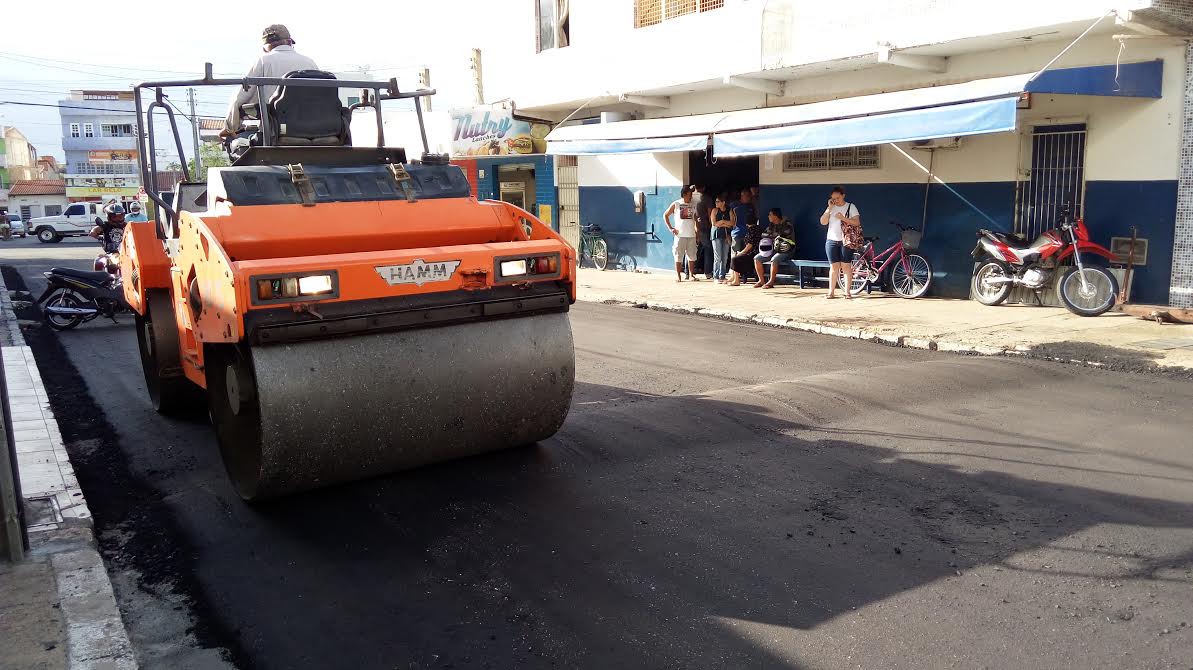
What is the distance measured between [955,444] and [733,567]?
8.51ft

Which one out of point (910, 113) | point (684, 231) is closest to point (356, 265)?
point (910, 113)

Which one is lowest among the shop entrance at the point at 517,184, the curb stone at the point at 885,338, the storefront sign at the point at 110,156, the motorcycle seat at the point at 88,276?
the curb stone at the point at 885,338

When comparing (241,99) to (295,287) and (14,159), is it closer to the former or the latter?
(295,287)

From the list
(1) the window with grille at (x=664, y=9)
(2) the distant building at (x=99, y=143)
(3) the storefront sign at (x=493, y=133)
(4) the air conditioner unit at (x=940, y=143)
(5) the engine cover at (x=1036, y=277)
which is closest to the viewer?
(5) the engine cover at (x=1036, y=277)

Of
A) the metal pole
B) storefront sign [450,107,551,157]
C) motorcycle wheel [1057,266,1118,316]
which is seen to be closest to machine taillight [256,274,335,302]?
the metal pole

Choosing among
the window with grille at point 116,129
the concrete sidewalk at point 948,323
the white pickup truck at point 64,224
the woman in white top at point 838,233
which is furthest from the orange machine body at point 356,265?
the window with grille at point 116,129

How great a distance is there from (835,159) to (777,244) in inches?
65.5

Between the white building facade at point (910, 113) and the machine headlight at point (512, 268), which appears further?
the white building facade at point (910, 113)

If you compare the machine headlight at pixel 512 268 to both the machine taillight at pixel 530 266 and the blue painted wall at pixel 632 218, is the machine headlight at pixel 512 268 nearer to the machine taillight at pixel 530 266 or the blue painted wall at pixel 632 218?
the machine taillight at pixel 530 266

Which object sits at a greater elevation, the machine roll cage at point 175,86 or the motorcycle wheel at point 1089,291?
the machine roll cage at point 175,86

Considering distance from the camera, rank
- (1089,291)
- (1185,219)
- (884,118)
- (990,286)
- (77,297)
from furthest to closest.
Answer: (77,297), (990,286), (884,118), (1089,291), (1185,219)

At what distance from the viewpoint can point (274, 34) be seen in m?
6.70

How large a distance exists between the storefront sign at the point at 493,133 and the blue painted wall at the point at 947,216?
2.87 m

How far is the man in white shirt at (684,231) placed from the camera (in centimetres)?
1731
